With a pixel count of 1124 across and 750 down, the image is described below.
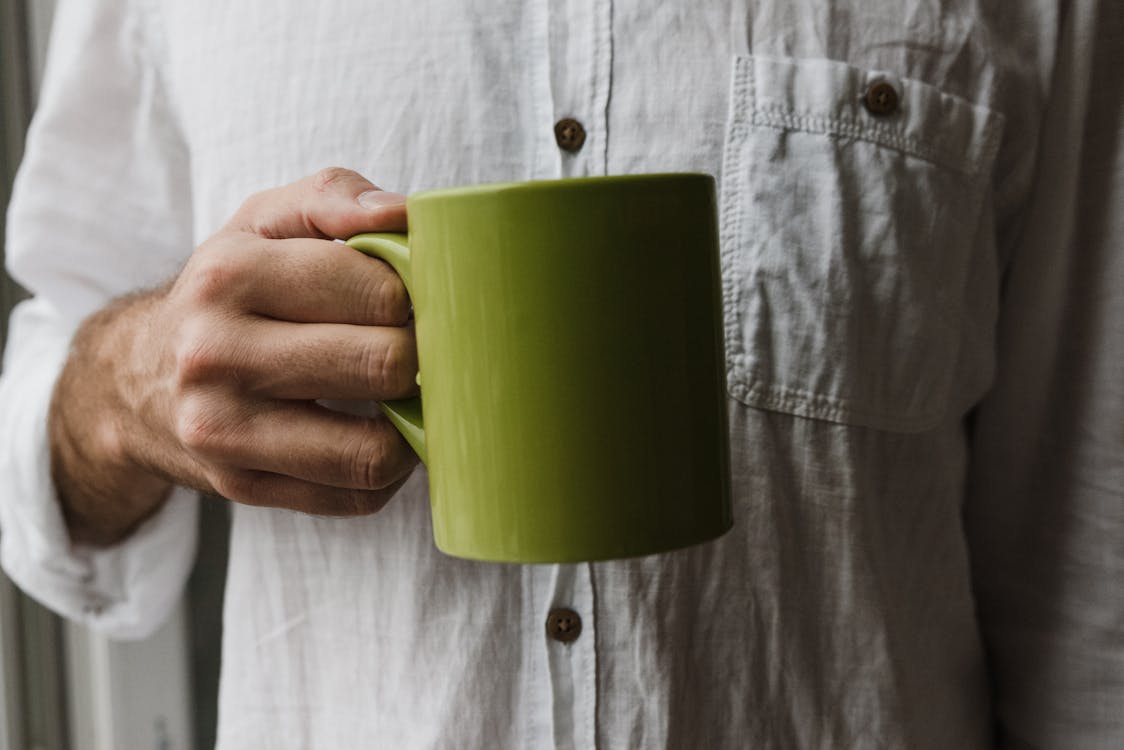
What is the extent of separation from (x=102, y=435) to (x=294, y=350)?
31 centimetres

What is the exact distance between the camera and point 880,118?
2.37ft

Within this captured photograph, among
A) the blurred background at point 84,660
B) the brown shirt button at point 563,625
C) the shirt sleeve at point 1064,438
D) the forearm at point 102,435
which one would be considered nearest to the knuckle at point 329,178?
the forearm at point 102,435

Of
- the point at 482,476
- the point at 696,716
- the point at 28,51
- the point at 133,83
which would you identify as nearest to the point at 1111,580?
the point at 696,716

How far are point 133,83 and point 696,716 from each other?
65 cm

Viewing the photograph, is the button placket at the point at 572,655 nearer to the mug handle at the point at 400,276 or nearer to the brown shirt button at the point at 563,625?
the brown shirt button at the point at 563,625

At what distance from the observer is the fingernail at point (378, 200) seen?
53 cm

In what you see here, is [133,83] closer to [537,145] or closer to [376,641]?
[537,145]

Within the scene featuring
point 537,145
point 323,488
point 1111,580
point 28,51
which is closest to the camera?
point 323,488

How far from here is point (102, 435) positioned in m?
0.77

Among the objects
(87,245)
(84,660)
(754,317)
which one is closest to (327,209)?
(754,317)

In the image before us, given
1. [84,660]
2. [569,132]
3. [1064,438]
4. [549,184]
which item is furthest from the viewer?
[84,660]

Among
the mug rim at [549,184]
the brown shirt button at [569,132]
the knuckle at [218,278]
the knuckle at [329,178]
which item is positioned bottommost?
the knuckle at [218,278]

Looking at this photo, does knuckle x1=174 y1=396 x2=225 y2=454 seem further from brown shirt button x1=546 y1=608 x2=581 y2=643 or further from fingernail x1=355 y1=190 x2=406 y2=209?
brown shirt button x1=546 y1=608 x2=581 y2=643

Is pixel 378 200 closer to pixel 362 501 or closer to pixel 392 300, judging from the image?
pixel 392 300
